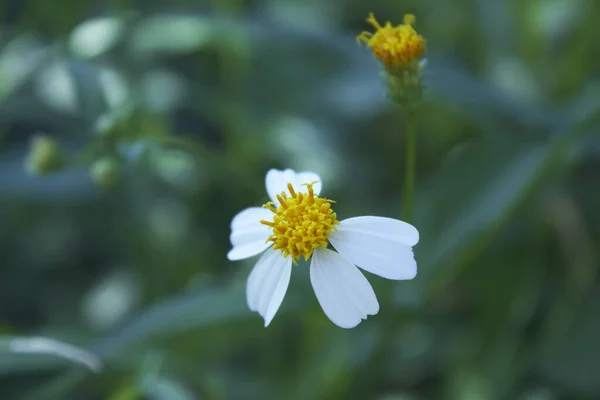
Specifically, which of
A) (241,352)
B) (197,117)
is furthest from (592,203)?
(197,117)

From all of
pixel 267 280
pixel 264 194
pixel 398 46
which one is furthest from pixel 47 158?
pixel 398 46

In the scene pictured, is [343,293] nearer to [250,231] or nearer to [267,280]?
[267,280]

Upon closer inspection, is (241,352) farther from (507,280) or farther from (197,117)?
(197,117)

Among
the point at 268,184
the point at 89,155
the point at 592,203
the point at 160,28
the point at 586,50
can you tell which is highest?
the point at 160,28

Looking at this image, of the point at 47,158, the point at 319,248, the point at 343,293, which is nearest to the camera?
the point at 343,293

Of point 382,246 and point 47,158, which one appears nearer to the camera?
point 382,246

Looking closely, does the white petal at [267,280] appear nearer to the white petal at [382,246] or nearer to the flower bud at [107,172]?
the white petal at [382,246]
